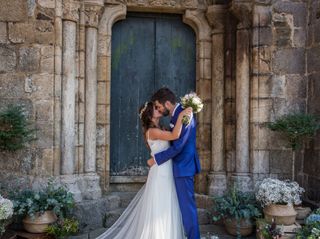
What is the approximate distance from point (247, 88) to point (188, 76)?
0.91 meters

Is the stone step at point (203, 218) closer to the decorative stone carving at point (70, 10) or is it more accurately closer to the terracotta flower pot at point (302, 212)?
the terracotta flower pot at point (302, 212)

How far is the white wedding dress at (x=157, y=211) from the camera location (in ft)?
13.5

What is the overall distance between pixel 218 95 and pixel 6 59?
267cm

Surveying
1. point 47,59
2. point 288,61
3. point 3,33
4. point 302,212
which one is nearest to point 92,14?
point 47,59

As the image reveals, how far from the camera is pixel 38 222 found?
14.9 feet

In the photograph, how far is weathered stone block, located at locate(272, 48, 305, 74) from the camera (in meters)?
5.43

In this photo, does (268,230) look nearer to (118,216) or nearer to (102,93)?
(118,216)

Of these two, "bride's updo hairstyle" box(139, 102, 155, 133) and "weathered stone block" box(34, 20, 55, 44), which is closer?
"bride's updo hairstyle" box(139, 102, 155, 133)

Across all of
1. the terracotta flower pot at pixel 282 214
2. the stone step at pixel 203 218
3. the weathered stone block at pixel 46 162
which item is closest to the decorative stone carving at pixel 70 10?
the weathered stone block at pixel 46 162

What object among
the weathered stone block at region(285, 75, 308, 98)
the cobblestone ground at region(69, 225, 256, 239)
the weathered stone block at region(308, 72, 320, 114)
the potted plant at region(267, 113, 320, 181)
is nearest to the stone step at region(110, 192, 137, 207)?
the cobblestone ground at region(69, 225, 256, 239)

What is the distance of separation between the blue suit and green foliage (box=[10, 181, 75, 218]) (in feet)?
3.86

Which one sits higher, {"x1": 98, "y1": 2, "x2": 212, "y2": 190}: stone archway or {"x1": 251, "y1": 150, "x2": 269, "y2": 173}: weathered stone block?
{"x1": 98, "y1": 2, "x2": 212, "y2": 190}: stone archway

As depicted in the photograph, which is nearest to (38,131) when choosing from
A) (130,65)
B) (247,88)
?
(130,65)

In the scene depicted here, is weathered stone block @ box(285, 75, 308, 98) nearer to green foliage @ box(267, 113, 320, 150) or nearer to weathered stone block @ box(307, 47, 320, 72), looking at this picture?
weathered stone block @ box(307, 47, 320, 72)
